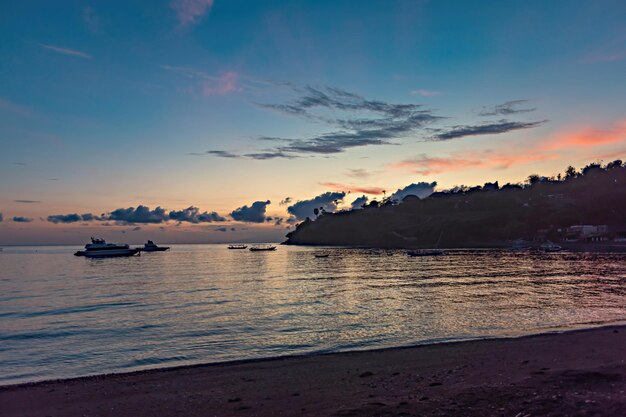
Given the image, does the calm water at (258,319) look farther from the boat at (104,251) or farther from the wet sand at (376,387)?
the boat at (104,251)

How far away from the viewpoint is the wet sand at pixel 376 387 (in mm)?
12836

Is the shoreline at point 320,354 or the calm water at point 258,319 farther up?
the shoreline at point 320,354

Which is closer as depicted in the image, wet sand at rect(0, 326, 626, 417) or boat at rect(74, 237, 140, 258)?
wet sand at rect(0, 326, 626, 417)

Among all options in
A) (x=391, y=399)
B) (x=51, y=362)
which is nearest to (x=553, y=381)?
(x=391, y=399)

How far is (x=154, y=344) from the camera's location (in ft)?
89.3

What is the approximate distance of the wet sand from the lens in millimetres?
12836

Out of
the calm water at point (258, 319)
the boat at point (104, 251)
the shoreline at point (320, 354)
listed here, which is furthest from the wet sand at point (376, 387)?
the boat at point (104, 251)

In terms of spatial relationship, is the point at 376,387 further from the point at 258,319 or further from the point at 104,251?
the point at 104,251

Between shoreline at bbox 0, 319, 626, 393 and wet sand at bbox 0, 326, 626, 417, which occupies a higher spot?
wet sand at bbox 0, 326, 626, 417

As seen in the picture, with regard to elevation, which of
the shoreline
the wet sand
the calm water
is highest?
the wet sand

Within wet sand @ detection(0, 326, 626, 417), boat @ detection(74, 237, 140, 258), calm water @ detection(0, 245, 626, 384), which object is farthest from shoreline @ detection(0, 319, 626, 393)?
boat @ detection(74, 237, 140, 258)

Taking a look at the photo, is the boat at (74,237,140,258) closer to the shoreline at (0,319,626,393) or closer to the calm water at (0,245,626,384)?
the calm water at (0,245,626,384)

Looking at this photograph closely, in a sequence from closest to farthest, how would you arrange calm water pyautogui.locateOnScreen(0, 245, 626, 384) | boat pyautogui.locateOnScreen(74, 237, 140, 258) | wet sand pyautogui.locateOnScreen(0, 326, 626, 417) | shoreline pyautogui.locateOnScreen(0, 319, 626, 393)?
wet sand pyautogui.locateOnScreen(0, 326, 626, 417)
shoreline pyautogui.locateOnScreen(0, 319, 626, 393)
calm water pyautogui.locateOnScreen(0, 245, 626, 384)
boat pyautogui.locateOnScreen(74, 237, 140, 258)

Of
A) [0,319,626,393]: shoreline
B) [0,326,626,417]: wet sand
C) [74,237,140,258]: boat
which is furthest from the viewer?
[74,237,140,258]: boat
